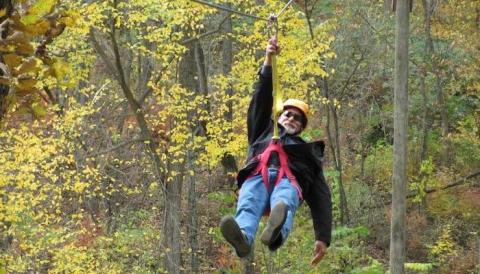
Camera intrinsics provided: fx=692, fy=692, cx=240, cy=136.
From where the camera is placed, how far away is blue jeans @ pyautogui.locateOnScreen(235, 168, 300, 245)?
4.30 metres

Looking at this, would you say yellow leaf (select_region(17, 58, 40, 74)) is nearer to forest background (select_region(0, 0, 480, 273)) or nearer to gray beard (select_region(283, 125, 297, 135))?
gray beard (select_region(283, 125, 297, 135))

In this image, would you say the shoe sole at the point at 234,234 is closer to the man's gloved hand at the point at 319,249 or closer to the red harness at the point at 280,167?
the red harness at the point at 280,167

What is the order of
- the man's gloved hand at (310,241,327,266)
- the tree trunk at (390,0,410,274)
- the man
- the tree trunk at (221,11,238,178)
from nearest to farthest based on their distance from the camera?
1. the man
2. the man's gloved hand at (310,241,327,266)
3. the tree trunk at (390,0,410,274)
4. the tree trunk at (221,11,238,178)

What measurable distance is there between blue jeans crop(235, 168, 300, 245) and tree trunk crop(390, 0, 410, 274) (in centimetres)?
638

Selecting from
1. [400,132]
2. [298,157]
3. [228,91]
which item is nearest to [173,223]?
[228,91]

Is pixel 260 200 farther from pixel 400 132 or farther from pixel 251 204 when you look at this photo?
pixel 400 132

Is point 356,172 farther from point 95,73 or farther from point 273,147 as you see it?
Result: point 273,147

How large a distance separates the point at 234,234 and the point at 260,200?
0.60 meters

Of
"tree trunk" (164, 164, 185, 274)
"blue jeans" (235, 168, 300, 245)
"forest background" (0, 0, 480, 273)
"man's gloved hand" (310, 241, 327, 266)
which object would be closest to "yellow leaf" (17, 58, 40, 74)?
"blue jeans" (235, 168, 300, 245)

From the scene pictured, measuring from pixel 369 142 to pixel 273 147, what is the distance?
1383 centimetres

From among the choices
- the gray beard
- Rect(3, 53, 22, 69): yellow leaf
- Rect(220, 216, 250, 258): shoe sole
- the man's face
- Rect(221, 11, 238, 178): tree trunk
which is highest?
Rect(221, 11, 238, 178): tree trunk

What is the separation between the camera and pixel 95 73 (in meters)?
16.7

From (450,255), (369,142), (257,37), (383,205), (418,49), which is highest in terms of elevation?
(418,49)

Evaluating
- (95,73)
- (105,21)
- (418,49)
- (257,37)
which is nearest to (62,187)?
(105,21)
